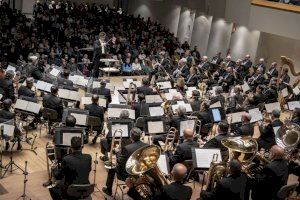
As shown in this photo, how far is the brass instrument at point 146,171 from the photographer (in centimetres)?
658

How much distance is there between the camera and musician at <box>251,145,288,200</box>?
748 centimetres

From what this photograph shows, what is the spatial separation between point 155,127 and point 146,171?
2.92 m

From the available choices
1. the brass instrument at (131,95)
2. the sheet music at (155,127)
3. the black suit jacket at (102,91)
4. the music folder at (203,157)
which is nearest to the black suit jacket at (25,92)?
the black suit jacket at (102,91)

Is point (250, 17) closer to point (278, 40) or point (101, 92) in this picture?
point (278, 40)

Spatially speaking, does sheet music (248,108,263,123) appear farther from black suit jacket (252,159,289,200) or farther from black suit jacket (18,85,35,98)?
black suit jacket (18,85,35,98)

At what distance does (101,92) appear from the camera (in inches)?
484

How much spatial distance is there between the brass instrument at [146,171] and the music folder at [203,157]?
3.39 ft

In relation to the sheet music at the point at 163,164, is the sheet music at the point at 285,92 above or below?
above

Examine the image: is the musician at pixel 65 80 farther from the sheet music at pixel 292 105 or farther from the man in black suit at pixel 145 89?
the sheet music at pixel 292 105

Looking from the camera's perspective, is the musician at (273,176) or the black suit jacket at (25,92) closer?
the musician at (273,176)

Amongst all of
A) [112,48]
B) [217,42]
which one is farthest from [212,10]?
[112,48]

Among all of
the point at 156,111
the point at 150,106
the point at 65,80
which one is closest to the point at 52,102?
the point at 65,80

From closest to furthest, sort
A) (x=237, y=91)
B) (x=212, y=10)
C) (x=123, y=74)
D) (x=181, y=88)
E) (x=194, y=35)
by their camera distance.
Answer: (x=237, y=91) → (x=181, y=88) → (x=123, y=74) → (x=212, y=10) → (x=194, y=35)

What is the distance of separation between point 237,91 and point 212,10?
10648mm
